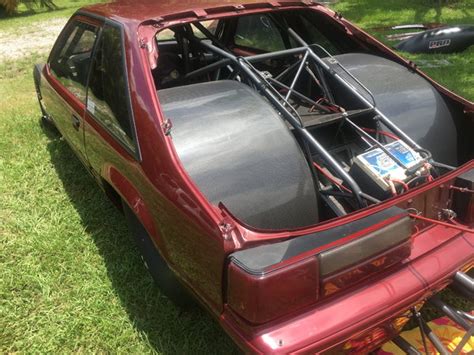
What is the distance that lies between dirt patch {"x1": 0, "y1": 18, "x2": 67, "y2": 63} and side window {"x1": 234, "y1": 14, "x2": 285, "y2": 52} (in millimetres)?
6224

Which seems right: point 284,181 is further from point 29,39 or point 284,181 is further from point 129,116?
point 29,39

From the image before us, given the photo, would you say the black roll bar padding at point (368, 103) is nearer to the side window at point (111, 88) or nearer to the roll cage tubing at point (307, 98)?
the roll cage tubing at point (307, 98)

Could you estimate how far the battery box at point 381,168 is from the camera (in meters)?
1.94

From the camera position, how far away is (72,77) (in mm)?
3113

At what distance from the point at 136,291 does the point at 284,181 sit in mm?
1243

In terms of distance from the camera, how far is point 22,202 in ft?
11.3

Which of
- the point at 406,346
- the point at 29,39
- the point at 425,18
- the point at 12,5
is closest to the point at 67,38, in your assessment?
the point at 406,346

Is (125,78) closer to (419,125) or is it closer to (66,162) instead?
(419,125)

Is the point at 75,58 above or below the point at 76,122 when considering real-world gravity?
above

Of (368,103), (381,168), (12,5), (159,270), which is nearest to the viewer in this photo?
(381,168)

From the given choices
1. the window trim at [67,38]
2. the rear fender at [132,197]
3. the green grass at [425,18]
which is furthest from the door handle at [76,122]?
the green grass at [425,18]

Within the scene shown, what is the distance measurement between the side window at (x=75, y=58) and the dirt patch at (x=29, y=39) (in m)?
5.80

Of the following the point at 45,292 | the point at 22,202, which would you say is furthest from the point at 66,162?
the point at 45,292

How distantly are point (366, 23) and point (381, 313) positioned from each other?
9014 millimetres
